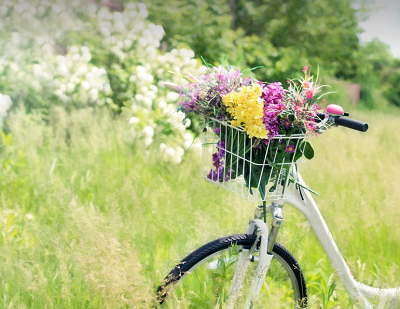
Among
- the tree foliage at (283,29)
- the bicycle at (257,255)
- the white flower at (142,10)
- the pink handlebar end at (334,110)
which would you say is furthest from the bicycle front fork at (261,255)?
the tree foliage at (283,29)

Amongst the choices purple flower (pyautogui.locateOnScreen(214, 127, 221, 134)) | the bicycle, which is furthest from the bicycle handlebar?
purple flower (pyautogui.locateOnScreen(214, 127, 221, 134))

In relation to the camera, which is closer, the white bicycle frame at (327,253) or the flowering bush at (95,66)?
the white bicycle frame at (327,253)

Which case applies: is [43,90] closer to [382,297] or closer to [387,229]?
[387,229]

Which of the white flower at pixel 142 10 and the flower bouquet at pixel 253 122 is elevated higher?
the white flower at pixel 142 10

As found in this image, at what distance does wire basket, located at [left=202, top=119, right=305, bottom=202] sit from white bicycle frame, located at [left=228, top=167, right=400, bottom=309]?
0.10 m

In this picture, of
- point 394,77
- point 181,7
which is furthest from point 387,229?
point 394,77

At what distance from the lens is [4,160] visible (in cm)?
368

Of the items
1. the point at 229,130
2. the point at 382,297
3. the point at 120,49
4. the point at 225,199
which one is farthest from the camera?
the point at 120,49

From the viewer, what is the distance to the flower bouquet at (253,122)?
169cm

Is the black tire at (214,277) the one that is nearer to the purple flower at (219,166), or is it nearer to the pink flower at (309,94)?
the purple flower at (219,166)

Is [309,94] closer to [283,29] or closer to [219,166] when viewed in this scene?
[219,166]

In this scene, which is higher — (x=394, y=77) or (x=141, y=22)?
(x=394, y=77)

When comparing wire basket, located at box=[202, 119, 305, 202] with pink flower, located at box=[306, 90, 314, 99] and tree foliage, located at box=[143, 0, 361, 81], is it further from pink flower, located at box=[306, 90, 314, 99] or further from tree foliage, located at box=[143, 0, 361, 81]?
tree foliage, located at box=[143, 0, 361, 81]

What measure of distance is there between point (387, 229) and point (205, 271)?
1.51 meters
